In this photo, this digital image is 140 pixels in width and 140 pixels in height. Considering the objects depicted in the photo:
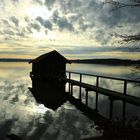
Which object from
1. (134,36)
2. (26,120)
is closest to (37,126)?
(26,120)

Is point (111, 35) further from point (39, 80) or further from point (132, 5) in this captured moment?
point (39, 80)

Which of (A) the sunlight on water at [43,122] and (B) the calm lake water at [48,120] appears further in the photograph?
(A) the sunlight on water at [43,122]

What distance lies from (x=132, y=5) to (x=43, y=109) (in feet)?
40.0

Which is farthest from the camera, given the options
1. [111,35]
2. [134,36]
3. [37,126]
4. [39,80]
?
[39,80]

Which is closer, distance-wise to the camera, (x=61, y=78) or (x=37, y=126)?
(x=37, y=126)

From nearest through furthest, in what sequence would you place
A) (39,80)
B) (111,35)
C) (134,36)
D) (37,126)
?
1. (134,36)
2. (111,35)
3. (37,126)
4. (39,80)

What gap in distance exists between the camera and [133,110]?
869 inches

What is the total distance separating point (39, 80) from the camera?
44.9 m

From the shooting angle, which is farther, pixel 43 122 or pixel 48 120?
pixel 48 120

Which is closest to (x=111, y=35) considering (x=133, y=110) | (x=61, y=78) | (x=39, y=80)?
(x=133, y=110)

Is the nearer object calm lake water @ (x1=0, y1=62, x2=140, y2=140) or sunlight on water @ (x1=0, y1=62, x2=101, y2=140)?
calm lake water @ (x1=0, y1=62, x2=140, y2=140)

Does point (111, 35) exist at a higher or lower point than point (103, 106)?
higher

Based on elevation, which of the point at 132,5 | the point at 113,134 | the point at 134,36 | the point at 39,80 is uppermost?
the point at 132,5

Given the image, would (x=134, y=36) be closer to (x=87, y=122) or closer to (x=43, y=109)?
(x=87, y=122)
